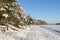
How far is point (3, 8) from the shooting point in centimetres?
3138

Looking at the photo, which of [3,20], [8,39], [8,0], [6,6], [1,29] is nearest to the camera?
[8,39]

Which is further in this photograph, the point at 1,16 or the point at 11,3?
the point at 11,3

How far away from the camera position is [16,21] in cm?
3666

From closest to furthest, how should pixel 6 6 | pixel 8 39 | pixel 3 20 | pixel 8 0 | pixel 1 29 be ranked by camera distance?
1. pixel 8 39
2. pixel 1 29
3. pixel 3 20
4. pixel 6 6
5. pixel 8 0

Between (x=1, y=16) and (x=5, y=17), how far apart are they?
117 centimetres

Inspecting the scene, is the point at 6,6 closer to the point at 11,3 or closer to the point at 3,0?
the point at 3,0

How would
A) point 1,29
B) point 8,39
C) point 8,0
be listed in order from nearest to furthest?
point 8,39
point 1,29
point 8,0

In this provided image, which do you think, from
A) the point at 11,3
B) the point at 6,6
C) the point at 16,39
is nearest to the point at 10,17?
the point at 6,6

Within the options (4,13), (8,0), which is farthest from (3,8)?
(8,0)

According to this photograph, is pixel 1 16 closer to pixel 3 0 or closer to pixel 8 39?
pixel 3 0

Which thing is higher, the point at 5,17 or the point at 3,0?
the point at 3,0

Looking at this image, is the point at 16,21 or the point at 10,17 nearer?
the point at 10,17

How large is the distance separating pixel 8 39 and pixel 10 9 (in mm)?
18046

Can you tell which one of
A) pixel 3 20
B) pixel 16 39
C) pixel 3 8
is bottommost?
pixel 16 39
